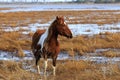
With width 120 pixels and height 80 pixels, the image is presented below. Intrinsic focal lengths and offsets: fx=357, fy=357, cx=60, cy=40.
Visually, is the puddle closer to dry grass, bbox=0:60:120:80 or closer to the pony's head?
dry grass, bbox=0:60:120:80

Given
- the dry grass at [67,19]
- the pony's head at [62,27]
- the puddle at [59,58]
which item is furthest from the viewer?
the dry grass at [67,19]

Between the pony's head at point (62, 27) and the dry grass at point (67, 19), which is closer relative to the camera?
the pony's head at point (62, 27)

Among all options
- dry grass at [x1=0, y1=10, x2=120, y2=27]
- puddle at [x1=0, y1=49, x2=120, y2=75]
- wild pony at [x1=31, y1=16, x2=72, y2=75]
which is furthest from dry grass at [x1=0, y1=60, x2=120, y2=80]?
dry grass at [x1=0, y1=10, x2=120, y2=27]

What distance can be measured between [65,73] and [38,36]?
1.44m

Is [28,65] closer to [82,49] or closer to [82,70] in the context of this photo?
[82,70]

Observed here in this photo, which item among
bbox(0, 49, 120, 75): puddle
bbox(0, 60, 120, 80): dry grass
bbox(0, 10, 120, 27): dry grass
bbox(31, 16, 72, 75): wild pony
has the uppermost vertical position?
bbox(31, 16, 72, 75): wild pony

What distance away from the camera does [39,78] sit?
1005 centimetres

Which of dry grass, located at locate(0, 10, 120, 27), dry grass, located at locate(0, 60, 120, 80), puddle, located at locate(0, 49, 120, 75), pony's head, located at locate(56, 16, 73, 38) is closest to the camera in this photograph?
pony's head, located at locate(56, 16, 73, 38)

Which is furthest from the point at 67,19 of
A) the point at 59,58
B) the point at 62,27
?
the point at 62,27

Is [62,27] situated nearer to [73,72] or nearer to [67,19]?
[73,72]

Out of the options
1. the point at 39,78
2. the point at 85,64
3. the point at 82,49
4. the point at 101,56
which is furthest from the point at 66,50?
the point at 39,78

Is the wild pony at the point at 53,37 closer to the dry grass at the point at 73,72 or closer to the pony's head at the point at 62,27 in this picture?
the pony's head at the point at 62,27

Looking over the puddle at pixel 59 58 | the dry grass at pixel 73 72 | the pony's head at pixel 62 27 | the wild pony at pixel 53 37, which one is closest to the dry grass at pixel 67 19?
the puddle at pixel 59 58

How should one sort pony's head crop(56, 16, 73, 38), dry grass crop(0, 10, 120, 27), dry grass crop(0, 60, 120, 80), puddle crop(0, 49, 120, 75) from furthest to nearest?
dry grass crop(0, 10, 120, 27)
puddle crop(0, 49, 120, 75)
dry grass crop(0, 60, 120, 80)
pony's head crop(56, 16, 73, 38)
